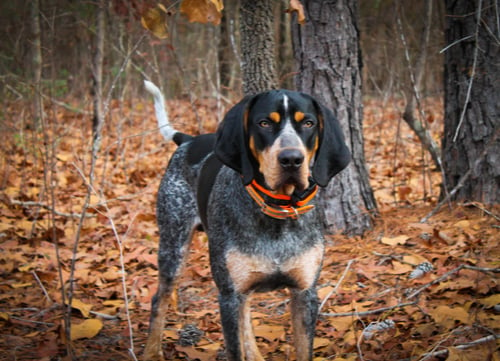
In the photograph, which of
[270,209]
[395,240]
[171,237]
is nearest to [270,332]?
[171,237]

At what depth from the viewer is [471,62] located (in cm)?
478

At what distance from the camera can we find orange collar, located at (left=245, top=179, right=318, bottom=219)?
2.88m

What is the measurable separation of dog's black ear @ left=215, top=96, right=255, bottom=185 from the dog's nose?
27 cm

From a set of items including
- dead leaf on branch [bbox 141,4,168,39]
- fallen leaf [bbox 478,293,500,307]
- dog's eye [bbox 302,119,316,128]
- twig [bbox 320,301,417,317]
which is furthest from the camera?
twig [bbox 320,301,417,317]

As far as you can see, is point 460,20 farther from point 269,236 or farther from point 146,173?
point 146,173

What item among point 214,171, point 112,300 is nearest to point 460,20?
point 214,171

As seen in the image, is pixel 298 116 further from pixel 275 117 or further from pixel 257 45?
pixel 257 45

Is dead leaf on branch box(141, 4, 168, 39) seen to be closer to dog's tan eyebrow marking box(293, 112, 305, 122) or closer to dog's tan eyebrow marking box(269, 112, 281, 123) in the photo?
dog's tan eyebrow marking box(269, 112, 281, 123)

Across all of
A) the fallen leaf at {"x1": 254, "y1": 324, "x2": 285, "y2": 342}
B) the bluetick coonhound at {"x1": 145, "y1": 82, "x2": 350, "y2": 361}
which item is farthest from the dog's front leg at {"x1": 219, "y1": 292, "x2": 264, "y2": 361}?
the fallen leaf at {"x1": 254, "y1": 324, "x2": 285, "y2": 342}

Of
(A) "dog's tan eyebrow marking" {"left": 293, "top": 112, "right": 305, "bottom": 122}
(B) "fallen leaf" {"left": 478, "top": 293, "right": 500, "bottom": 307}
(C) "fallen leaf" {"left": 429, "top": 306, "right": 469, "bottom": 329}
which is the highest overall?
(A) "dog's tan eyebrow marking" {"left": 293, "top": 112, "right": 305, "bottom": 122}

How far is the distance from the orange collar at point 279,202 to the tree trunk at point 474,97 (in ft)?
7.69

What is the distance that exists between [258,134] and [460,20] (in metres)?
3.13

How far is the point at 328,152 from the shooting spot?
2.93 meters

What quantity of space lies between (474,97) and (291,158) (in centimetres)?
302
